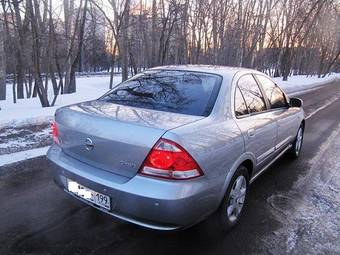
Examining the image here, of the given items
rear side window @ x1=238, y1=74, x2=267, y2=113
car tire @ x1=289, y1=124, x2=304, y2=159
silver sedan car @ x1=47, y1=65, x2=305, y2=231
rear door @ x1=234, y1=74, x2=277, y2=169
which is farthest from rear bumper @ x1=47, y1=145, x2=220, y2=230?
car tire @ x1=289, y1=124, x2=304, y2=159

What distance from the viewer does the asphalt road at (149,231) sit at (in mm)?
3105

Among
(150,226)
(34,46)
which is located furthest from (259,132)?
(34,46)

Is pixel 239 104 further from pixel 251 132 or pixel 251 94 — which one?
pixel 251 94

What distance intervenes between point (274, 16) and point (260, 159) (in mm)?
28346

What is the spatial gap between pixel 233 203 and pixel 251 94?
129 cm

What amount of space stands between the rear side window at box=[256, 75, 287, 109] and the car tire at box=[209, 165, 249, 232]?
1.33 m

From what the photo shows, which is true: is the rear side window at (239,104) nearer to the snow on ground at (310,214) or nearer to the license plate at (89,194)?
the snow on ground at (310,214)

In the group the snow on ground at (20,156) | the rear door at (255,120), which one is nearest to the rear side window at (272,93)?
the rear door at (255,120)

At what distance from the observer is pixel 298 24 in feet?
101

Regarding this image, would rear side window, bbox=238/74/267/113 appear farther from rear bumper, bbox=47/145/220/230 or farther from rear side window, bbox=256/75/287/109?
rear bumper, bbox=47/145/220/230

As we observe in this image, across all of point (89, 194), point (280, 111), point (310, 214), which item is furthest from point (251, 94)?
point (89, 194)

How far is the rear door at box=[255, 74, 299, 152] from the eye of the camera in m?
4.57

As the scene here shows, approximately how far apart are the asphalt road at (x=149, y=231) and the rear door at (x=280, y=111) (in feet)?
2.12

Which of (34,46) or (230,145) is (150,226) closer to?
(230,145)
